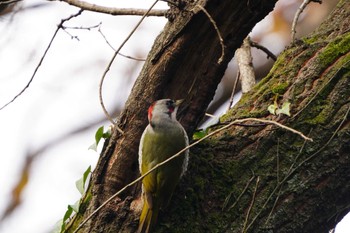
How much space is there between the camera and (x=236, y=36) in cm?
305

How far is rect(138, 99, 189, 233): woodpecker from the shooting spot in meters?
2.98

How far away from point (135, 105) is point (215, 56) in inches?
18.5

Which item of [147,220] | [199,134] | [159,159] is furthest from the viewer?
[199,134]

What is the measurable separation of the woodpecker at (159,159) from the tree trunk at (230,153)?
1.8 inches

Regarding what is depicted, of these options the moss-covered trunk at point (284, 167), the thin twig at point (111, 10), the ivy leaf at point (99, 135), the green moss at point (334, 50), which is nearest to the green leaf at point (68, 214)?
the ivy leaf at point (99, 135)

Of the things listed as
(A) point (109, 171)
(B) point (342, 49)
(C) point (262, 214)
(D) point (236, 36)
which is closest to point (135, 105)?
(A) point (109, 171)

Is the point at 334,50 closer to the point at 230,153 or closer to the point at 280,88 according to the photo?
the point at 280,88

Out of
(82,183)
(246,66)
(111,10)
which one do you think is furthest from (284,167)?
(246,66)

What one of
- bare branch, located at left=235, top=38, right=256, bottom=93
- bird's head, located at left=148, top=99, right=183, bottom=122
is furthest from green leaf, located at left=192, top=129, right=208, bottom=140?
bare branch, located at left=235, top=38, right=256, bottom=93

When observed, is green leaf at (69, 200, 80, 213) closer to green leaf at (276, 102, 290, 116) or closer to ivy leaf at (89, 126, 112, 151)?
ivy leaf at (89, 126, 112, 151)

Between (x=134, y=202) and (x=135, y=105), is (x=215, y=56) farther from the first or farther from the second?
(x=134, y=202)

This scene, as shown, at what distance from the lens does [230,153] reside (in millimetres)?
3211

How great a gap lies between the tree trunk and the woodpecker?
0.05 meters

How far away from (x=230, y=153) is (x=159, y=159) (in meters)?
0.38
